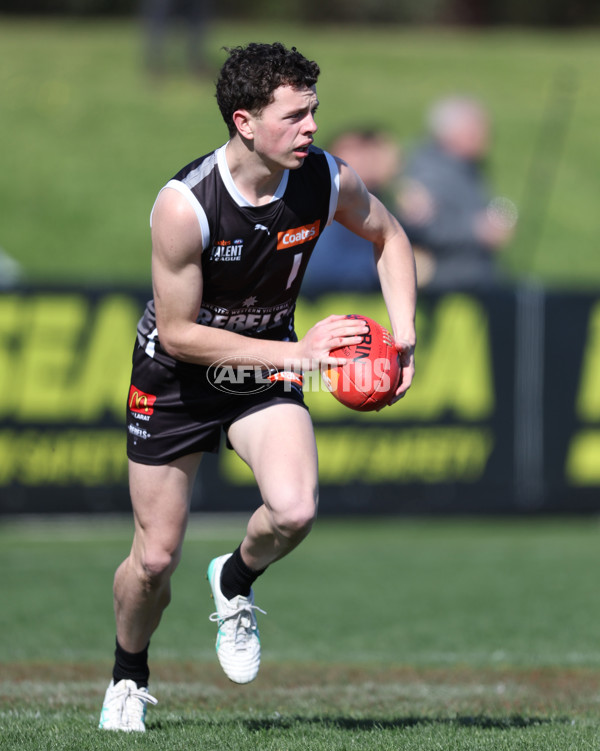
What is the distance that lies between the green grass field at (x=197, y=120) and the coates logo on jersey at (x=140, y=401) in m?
14.5

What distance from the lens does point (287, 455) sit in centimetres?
496

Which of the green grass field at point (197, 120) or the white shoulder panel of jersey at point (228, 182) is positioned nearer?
the white shoulder panel of jersey at point (228, 182)

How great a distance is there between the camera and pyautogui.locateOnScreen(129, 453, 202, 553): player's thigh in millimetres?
5215

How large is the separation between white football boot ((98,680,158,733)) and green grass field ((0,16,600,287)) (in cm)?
1467

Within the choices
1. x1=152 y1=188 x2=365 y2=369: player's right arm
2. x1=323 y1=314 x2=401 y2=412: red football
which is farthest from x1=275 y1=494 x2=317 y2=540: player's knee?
x1=152 y1=188 x2=365 y2=369: player's right arm

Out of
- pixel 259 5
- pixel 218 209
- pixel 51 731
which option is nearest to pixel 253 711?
pixel 51 731

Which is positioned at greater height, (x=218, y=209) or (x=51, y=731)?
(x=218, y=209)

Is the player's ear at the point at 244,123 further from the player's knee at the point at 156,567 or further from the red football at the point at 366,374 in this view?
the player's knee at the point at 156,567

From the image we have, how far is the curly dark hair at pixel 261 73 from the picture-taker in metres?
4.79

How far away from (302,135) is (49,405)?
7.06 m

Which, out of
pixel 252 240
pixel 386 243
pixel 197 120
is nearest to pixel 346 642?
pixel 386 243

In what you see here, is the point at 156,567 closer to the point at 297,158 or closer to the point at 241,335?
the point at 241,335

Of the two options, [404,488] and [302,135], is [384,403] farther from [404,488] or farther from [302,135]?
[404,488]

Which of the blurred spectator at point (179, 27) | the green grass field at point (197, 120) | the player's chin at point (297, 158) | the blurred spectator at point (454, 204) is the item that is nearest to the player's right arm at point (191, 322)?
the player's chin at point (297, 158)
